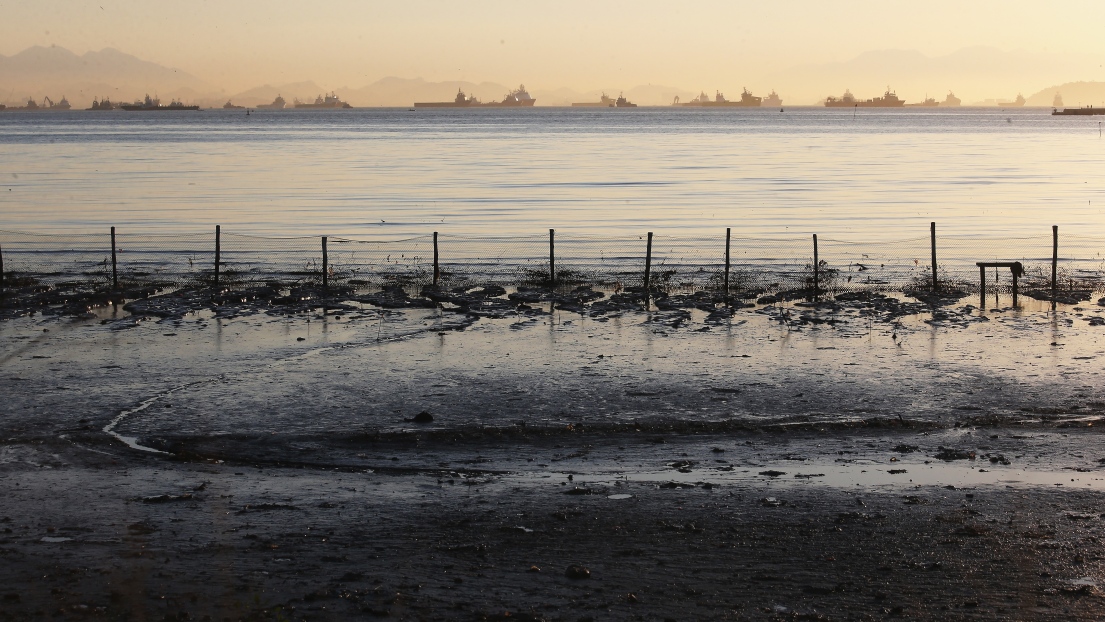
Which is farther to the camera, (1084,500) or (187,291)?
(187,291)

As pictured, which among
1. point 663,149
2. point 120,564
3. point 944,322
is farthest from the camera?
point 663,149

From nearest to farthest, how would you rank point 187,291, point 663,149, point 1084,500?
point 1084,500
point 187,291
point 663,149

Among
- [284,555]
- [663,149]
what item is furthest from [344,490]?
[663,149]

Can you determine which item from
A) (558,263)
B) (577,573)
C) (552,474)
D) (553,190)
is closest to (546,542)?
(577,573)

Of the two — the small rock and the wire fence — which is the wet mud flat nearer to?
the small rock

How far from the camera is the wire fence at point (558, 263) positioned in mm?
31281

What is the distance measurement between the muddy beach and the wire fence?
771 centimetres

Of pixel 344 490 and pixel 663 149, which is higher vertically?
pixel 663 149

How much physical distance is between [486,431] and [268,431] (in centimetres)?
308

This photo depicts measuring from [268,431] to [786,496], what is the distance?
7.39 metres

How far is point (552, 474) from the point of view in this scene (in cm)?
1318

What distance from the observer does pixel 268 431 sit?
15305 mm

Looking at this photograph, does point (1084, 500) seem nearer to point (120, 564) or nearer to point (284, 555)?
point (284, 555)

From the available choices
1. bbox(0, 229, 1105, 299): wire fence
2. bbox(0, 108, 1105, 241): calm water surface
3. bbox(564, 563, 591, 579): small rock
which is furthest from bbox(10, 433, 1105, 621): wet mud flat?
bbox(0, 108, 1105, 241): calm water surface
